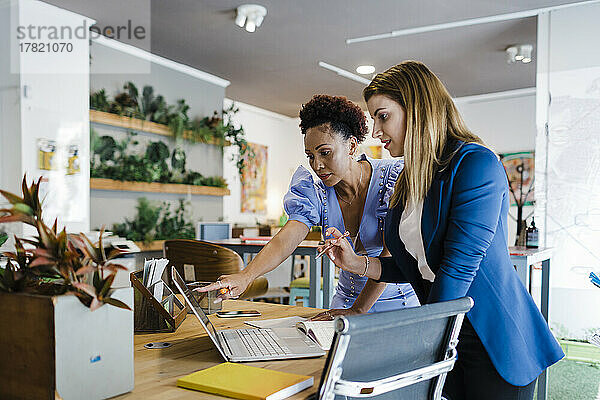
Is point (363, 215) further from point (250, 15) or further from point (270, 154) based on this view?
point (270, 154)

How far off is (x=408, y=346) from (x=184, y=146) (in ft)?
16.5

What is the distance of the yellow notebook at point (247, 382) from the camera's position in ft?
2.65

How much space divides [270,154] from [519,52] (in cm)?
424

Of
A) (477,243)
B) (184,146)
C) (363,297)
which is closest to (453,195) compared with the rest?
(477,243)

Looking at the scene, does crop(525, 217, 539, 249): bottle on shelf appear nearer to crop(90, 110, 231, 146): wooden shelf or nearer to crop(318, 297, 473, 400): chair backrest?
crop(318, 297, 473, 400): chair backrest

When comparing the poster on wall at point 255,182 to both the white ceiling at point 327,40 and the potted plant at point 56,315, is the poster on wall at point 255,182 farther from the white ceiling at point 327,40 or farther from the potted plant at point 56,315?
the potted plant at point 56,315

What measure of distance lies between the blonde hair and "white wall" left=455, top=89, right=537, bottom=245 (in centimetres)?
566

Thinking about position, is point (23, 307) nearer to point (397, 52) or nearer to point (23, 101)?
point (23, 101)

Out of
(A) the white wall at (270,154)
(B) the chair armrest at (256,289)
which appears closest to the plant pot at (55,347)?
(B) the chair armrest at (256,289)

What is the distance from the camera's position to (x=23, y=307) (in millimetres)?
723

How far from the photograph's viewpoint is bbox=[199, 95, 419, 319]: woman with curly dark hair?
176 cm

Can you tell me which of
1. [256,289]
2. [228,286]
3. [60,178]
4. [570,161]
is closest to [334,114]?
[228,286]

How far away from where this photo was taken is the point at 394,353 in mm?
784

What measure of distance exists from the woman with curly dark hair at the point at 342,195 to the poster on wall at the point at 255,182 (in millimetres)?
5519
